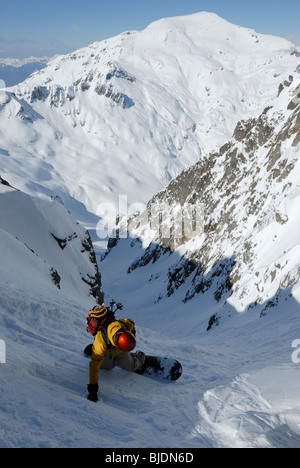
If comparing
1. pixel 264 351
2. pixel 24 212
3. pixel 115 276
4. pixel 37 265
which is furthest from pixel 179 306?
pixel 115 276

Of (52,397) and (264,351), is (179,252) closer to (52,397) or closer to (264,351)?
(264,351)

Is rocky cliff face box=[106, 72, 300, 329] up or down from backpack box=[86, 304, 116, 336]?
up

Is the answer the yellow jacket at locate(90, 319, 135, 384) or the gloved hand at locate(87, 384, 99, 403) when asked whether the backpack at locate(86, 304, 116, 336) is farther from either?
the gloved hand at locate(87, 384, 99, 403)

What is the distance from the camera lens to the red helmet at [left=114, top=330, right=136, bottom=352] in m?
6.63

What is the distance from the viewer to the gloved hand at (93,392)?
21.4ft

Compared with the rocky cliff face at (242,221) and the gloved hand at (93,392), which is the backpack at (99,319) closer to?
the gloved hand at (93,392)

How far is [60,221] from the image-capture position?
2931 centimetres

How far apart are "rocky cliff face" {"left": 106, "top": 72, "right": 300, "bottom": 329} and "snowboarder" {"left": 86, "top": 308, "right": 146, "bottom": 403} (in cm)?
1335

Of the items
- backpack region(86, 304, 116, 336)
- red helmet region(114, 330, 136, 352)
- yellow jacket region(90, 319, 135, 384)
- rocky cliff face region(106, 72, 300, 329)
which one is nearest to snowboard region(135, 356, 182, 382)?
yellow jacket region(90, 319, 135, 384)

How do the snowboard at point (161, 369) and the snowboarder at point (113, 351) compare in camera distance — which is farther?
the snowboard at point (161, 369)

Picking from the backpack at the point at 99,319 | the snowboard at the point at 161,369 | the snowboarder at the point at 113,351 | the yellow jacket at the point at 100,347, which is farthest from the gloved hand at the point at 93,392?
the snowboard at the point at 161,369

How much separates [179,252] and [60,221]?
3375 centimetres

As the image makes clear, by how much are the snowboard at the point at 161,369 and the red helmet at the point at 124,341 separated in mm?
1841

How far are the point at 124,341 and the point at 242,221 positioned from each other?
36.4 metres
